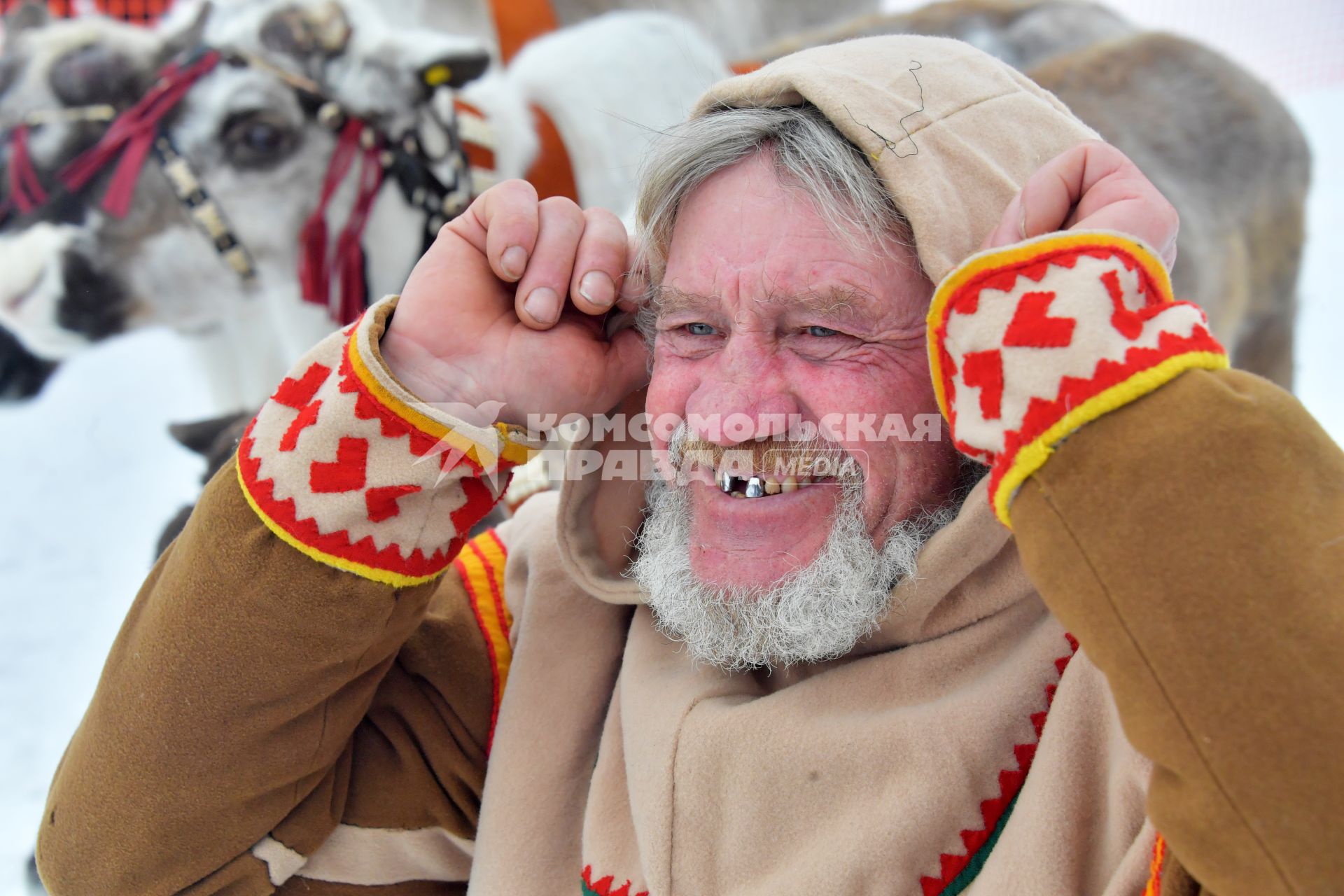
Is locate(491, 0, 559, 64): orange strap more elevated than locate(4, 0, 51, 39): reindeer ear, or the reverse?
locate(4, 0, 51, 39): reindeer ear

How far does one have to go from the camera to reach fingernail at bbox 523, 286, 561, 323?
1.36 meters

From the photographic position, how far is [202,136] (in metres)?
2.75

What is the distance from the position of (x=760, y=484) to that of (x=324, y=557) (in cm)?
54

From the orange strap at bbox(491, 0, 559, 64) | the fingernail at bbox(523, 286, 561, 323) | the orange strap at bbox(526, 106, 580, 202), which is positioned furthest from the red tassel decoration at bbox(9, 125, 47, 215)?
the fingernail at bbox(523, 286, 561, 323)

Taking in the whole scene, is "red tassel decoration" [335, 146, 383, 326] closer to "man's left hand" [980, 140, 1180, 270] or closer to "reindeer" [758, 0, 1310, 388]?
"reindeer" [758, 0, 1310, 388]

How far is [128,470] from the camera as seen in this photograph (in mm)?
4664

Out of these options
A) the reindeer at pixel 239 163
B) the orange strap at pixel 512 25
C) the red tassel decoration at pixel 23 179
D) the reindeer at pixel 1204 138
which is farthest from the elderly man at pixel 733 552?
the orange strap at pixel 512 25

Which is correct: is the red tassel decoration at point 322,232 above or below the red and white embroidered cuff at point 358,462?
below

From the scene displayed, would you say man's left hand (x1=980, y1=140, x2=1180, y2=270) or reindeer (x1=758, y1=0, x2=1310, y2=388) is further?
reindeer (x1=758, y1=0, x2=1310, y2=388)

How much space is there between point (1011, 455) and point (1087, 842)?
1.41 ft

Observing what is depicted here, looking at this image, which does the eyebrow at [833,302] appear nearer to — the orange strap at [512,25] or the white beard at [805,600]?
the white beard at [805,600]

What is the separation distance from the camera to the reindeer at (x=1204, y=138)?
3328 millimetres

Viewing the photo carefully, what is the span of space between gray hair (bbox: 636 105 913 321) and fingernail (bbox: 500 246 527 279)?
0.60 feet

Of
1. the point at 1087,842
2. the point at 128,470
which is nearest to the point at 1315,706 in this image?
the point at 1087,842
